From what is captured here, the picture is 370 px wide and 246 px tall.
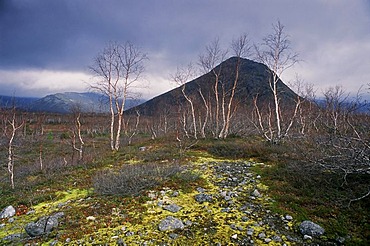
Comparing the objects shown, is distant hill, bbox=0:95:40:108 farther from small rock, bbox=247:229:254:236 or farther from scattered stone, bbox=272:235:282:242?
scattered stone, bbox=272:235:282:242

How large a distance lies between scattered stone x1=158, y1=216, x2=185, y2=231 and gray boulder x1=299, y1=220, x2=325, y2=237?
275 centimetres

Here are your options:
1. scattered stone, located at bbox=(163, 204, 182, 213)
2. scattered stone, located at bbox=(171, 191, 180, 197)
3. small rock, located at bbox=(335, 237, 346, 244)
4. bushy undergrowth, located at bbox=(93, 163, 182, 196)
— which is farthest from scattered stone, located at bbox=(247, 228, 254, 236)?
bushy undergrowth, located at bbox=(93, 163, 182, 196)

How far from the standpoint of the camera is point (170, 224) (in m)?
6.02

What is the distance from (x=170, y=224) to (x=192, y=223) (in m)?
0.55

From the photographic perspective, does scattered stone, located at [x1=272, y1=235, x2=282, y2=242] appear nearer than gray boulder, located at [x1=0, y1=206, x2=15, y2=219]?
Yes

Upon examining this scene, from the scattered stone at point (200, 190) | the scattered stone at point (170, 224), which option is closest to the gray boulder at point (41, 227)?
the scattered stone at point (170, 224)

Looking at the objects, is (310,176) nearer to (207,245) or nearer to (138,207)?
(207,245)

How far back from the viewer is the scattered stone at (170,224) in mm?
5889

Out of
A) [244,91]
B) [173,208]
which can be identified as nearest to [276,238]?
[173,208]

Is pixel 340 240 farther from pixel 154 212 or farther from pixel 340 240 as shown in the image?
pixel 154 212

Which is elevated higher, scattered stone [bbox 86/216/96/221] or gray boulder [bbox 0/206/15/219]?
scattered stone [bbox 86/216/96/221]

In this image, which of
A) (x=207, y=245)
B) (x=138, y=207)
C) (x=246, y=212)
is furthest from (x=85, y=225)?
(x=246, y=212)

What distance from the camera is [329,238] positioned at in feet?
17.7

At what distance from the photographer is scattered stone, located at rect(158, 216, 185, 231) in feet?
19.3
